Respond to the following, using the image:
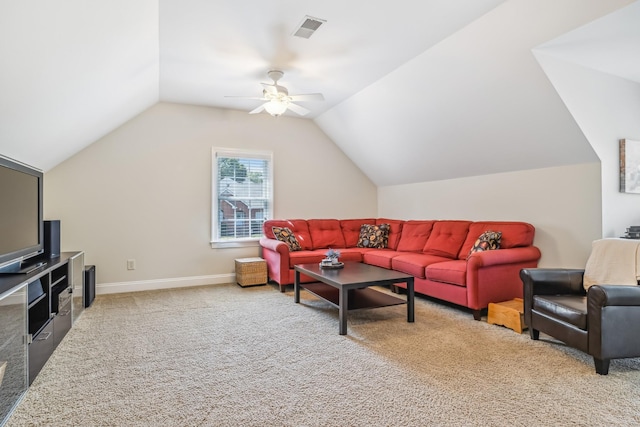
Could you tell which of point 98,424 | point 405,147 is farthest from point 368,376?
point 405,147

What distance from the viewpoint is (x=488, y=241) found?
12.9ft

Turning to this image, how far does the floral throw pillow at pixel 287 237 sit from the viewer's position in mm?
5188

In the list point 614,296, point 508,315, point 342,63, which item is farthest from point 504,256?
point 342,63

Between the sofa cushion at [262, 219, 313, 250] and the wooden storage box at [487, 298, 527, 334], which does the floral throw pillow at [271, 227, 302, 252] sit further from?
the wooden storage box at [487, 298, 527, 334]

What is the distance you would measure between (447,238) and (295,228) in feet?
7.32

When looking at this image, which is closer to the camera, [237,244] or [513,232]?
[513,232]

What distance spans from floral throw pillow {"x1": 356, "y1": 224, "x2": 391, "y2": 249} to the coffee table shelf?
1657 millimetres

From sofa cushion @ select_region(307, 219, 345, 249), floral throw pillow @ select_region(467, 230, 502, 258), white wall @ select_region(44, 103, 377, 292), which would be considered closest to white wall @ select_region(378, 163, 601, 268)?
floral throw pillow @ select_region(467, 230, 502, 258)

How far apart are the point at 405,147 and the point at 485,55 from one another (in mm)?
1994

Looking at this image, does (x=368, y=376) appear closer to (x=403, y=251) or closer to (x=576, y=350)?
(x=576, y=350)

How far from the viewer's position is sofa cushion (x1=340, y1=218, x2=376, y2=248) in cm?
584

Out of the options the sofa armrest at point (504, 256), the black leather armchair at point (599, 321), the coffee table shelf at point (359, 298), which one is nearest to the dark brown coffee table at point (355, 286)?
the coffee table shelf at point (359, 298)

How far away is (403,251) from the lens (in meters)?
5.16

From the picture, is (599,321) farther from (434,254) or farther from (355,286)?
(434,254)
